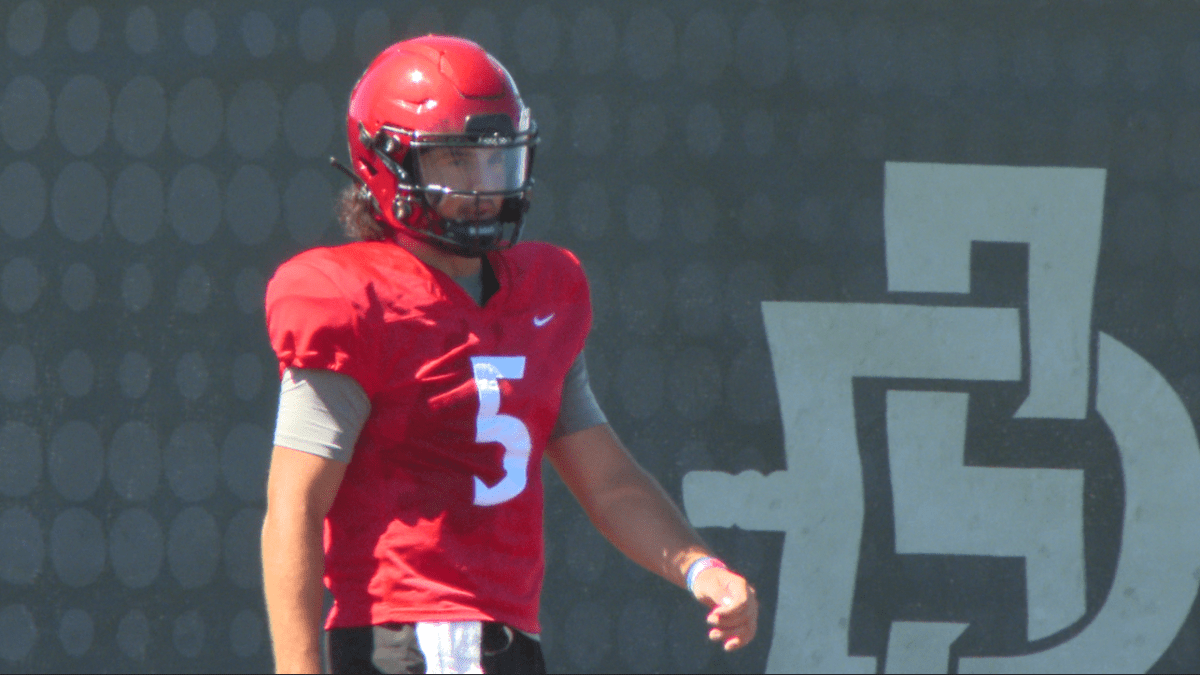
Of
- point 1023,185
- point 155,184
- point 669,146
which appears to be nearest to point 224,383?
point 155,184

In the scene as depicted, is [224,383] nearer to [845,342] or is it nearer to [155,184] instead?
[155,184]

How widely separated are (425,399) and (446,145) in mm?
337

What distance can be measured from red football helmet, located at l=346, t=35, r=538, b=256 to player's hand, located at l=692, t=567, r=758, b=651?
20.9 inches

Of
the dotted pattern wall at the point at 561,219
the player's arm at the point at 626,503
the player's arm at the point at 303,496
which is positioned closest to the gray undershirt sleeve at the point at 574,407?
the player's arm at the point at 626,503

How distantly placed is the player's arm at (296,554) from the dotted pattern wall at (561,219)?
1.57m

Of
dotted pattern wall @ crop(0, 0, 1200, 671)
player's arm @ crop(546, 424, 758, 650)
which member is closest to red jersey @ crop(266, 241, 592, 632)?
player's arm @ crop(546, 424, 758, 650)

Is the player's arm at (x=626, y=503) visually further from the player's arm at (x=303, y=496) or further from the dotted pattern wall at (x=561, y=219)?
the dotted pattern wall at (x=561, y=219)

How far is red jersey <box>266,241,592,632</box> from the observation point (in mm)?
1618

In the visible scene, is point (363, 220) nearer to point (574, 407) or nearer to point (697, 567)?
point (574, 407)

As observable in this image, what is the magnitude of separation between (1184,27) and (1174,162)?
1.06 ft

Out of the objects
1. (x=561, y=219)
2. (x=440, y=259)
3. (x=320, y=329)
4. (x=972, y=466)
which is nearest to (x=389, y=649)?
(x=320, y=329)

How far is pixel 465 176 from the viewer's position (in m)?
1.79

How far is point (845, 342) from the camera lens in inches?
127

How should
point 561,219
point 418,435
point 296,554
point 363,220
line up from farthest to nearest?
1. point 561,219
2. point 363,220
3. point 418,435
4. point 296,554
